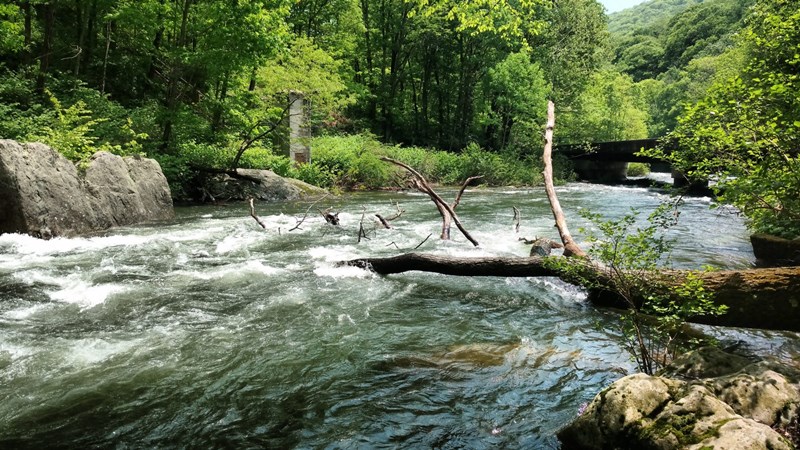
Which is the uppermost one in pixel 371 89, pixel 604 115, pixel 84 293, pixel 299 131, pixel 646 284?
pixel 371 89

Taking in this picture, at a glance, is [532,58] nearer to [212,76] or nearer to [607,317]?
[212,76]

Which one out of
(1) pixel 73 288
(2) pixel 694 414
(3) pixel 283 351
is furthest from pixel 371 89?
(2) pixel 694 414

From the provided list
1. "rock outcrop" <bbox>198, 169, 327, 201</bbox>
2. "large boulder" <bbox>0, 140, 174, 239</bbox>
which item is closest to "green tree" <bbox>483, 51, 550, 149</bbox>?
"rock outcrop" <bbox>198, 169, 327, 201</bbox>

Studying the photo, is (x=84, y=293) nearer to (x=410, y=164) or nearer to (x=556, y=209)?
(x=556, y=209)

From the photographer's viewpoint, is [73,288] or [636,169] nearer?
[73,288]

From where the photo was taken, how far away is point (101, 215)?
40.2 ft

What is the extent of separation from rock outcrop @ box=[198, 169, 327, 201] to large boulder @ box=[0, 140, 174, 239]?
11.7 ft

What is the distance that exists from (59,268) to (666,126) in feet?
272

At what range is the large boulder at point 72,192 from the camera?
10148mm

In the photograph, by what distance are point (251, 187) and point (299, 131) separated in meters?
4.92

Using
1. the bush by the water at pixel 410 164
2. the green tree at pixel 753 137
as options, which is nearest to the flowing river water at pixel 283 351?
the green tree at pixel 753 137

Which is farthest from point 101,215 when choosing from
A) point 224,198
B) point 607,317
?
point 607,317

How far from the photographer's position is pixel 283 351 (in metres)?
5.16

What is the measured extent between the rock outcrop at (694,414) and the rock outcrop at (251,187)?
55.7ft
